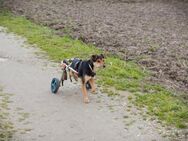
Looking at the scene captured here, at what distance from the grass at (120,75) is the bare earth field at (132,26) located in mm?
542

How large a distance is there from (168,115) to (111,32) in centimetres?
985

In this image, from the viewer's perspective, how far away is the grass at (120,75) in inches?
422

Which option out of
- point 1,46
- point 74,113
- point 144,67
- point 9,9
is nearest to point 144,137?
point 74,113

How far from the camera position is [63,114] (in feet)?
34.6

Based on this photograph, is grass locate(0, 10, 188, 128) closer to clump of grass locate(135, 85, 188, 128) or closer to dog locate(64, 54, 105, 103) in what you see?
clump of grass locate(135, 85, 188, 128)

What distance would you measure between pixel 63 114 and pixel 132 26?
11965 millimetres

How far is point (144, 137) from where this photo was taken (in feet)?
30.6

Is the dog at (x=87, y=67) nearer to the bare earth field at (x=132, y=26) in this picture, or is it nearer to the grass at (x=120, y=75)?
the grass at (x=120, y=75)

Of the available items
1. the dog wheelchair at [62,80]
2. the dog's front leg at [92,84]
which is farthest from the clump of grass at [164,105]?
the dog wheelchair at [62,80]

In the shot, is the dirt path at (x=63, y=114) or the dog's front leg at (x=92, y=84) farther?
the dog's front leg at (x=92, y=84)

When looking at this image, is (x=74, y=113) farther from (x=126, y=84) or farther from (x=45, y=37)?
(x=45, y=37)

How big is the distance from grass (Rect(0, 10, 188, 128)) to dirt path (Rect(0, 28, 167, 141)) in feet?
1.72

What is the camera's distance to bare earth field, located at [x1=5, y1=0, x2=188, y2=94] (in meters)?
15.1

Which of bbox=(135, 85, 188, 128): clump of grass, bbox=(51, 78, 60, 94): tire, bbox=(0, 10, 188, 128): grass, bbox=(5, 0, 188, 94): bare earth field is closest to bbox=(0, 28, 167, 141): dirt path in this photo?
bbox=(51, 78, 60, 94): tire
